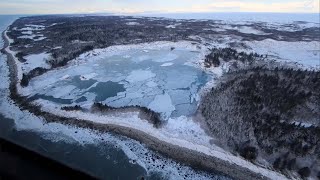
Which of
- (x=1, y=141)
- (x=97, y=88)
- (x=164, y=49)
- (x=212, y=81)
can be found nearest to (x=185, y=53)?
(x=164, y=49)

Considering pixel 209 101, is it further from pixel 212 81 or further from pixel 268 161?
pixel 268 161

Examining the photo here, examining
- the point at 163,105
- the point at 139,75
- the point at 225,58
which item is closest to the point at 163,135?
the point at 163,105

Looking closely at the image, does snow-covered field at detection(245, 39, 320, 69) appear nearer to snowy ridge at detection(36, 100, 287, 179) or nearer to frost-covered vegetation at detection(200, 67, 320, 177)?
frost-covered vegetation at detection(200, 67, 320, 177)

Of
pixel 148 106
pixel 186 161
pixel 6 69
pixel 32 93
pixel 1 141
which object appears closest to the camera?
pixel 1 141

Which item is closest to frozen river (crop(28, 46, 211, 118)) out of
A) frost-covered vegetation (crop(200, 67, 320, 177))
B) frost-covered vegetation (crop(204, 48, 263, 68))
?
frost-covered vegetation (crop(204, 48, 263, 68))

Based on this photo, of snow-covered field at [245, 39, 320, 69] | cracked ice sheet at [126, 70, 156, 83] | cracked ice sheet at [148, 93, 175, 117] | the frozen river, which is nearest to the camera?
cracked ice sheet at [148, 93, 175, 117]
